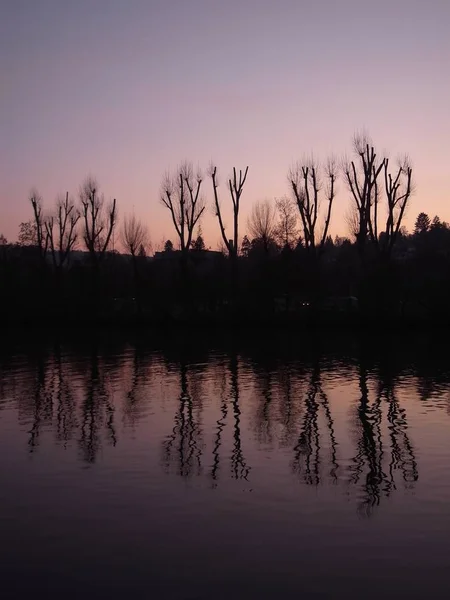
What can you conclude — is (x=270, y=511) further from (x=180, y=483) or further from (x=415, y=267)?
(x=415, y=267)

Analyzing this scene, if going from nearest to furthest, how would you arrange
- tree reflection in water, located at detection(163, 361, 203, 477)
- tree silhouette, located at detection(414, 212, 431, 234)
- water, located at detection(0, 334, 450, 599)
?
1. water, located at detection(0, 334, 450, 599)
2. tree reflection in water, located at detection(163, 361, 203, 477)
3. tree silhouette, located at detection(414, 212, 431, 234)

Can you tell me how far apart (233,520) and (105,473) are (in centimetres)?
358

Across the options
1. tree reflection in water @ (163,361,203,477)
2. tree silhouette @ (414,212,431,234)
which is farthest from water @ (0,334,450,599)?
tree silhouette @ (414,212,431,234)

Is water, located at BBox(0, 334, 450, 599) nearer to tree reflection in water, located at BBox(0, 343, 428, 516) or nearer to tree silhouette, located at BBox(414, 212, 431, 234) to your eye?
tree reflection in water, located at BBox(0, 343, 428, 516)

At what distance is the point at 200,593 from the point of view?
7.66m

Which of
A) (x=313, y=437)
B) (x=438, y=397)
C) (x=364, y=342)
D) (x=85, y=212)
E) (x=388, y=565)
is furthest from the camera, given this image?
(x=85, y=212)

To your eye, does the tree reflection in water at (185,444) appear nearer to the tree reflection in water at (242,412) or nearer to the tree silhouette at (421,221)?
the tree reflection in water at (242,412)

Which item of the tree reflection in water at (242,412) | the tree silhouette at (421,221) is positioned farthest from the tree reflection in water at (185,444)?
the tree silhouette at (421,221)

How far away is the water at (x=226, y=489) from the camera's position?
8156 mm

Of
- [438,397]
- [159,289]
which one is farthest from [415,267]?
[438,397]

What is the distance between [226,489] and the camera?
11555 mm

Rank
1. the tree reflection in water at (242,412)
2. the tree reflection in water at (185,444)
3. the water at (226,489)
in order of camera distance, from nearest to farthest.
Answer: the water at (226,489) < the tree reflection in water at (242,412) < the tree reflection in water at (185,444)

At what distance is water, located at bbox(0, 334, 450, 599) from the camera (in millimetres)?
8156

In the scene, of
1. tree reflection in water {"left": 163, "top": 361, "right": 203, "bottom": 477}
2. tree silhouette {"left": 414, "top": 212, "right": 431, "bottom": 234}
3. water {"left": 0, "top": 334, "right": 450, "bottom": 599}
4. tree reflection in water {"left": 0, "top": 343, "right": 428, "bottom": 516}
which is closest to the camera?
water {"left": 0, "top": 334, "right": 450, "bottom": 599}
